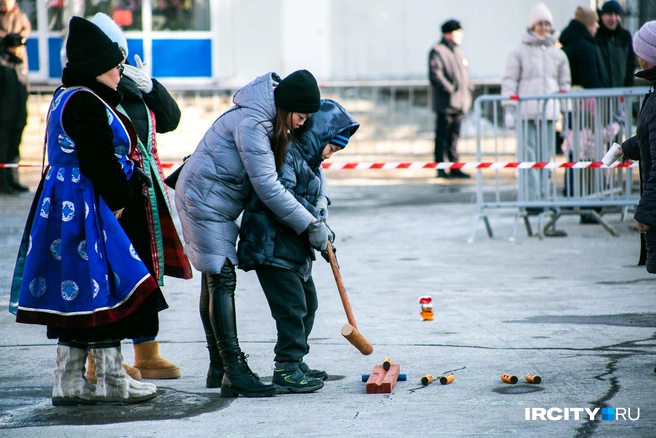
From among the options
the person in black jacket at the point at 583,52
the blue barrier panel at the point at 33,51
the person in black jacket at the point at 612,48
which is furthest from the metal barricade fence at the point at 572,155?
the blue barrier panel at the point at 33,51

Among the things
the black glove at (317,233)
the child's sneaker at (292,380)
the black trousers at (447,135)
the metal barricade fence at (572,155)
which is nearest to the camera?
the black glove at (317,233)

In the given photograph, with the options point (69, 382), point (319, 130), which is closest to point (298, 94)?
point (319, 130)

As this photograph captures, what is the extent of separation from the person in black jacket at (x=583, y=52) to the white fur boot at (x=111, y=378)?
8.15 metres

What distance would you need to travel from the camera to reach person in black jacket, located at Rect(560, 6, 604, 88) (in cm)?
1204

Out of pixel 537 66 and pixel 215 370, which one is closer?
pixel 215 370

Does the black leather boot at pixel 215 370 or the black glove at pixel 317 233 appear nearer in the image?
the black glove at pixel 317 233

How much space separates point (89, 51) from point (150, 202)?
76cm

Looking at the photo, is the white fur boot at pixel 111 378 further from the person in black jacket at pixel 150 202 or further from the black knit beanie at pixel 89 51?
the black knit beanie at pixel 89 51

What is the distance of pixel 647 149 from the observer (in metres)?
5.51

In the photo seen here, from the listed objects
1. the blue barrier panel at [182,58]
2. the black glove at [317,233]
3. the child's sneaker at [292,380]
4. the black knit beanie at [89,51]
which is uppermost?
the blue barrier panel at [182,58]

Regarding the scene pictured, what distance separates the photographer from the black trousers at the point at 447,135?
15492 millimetres

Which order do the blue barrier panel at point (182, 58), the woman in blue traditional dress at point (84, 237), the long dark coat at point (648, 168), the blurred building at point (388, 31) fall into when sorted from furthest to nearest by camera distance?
the blue barrier panel at point (182, 58), the blurred building at point (388, 31), the long dark coat at point (648, 168), the woman in blue traditional dress at point (84, 237)

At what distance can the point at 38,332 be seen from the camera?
22.1ft

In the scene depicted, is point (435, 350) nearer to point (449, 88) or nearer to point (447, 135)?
point (449, 88)
